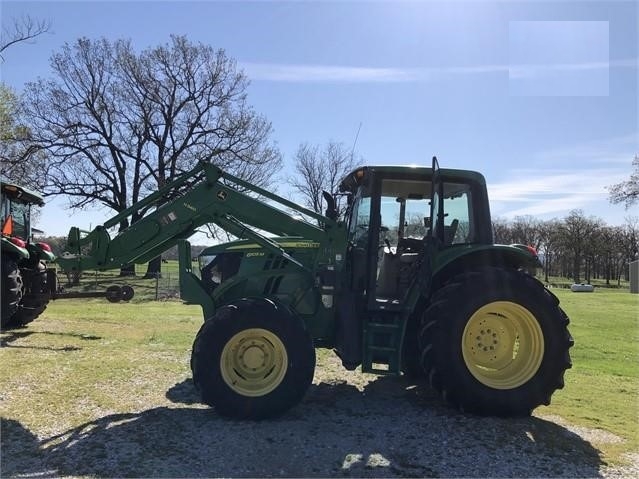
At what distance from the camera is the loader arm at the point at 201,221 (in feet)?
A: 19.4

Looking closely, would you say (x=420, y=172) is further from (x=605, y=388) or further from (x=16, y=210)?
(x=16, y=210)

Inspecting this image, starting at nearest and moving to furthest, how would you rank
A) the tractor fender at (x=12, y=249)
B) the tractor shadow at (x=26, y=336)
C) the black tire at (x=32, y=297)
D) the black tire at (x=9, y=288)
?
the tractor shadow at (x=26, y=336) < the black tire at (x=9, y=288) < the tractor fender at (x=12, y=249) < the black tire at (x=32, y=297)

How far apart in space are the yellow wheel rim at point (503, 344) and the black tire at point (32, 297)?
29.5 ft

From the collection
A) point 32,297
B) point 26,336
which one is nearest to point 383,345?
point 26,336

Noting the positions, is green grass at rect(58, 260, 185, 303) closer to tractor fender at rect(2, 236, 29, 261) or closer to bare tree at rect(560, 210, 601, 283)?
tractor fender at rect(2, 236, 29, 261)

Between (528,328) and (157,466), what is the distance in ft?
12.4

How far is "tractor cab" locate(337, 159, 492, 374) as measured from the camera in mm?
5582

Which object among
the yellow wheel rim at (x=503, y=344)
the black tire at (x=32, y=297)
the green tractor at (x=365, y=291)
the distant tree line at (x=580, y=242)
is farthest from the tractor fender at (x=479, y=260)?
the distant tree line at (x=580, y=242)

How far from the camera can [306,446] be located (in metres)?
4.57

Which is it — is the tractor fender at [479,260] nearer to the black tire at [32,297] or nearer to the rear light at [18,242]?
the rear light at [18,242]

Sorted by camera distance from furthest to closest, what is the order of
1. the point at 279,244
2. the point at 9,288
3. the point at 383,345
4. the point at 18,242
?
1. the point at 18,242
2. the point at 9,288
3. the point at 279,244
4. the point at 383,345

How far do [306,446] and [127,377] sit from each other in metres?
3.17

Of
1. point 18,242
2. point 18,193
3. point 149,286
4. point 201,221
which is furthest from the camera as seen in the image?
point 149,286

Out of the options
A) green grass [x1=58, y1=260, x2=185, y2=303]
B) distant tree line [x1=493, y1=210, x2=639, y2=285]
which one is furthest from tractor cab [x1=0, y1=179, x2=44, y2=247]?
distant tree line [x1=493, y1=210, x2=639, y2=285]
